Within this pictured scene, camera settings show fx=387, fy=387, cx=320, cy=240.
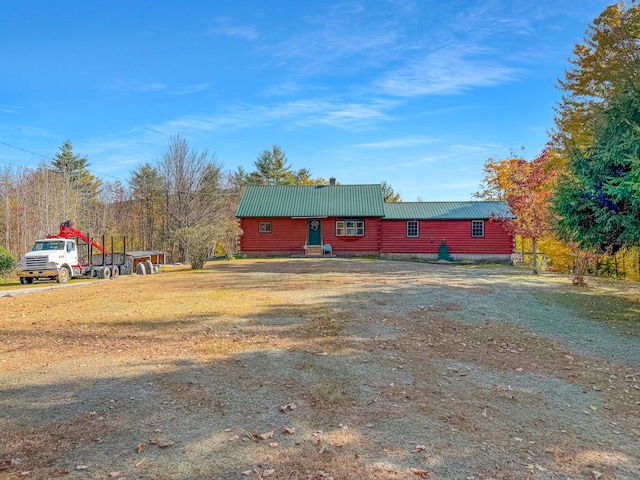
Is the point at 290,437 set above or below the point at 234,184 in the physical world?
below

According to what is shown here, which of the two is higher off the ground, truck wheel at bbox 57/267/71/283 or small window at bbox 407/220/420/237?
small window at bbox 407/220/420/237

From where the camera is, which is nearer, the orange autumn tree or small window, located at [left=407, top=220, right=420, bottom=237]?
the orange autumn tree

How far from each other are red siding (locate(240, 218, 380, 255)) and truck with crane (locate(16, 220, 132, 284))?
32.8 feet

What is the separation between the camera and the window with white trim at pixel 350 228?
28734 millimetres

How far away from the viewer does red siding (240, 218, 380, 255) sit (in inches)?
1135

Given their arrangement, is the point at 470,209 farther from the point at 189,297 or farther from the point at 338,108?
the point at 189,297

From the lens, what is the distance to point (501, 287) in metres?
13.1

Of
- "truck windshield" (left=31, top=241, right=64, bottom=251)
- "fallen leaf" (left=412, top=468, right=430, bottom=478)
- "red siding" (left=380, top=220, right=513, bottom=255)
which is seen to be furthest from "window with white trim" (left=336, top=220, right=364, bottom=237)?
"fallen leaf" (left=412, top=468, right=430, bottom=478)

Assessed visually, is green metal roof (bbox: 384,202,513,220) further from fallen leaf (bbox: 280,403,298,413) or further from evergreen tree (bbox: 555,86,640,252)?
fallen leaf (bbox: 280,403,298,413)

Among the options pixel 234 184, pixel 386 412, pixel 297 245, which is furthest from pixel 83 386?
pixel 234 184

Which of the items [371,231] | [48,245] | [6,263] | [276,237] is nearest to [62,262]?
[48,245]

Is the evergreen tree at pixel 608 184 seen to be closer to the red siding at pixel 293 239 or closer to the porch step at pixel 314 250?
the red siding at pixel 293 239

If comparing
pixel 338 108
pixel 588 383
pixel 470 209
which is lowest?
pixel 588 383

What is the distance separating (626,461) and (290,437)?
9.53 ft
